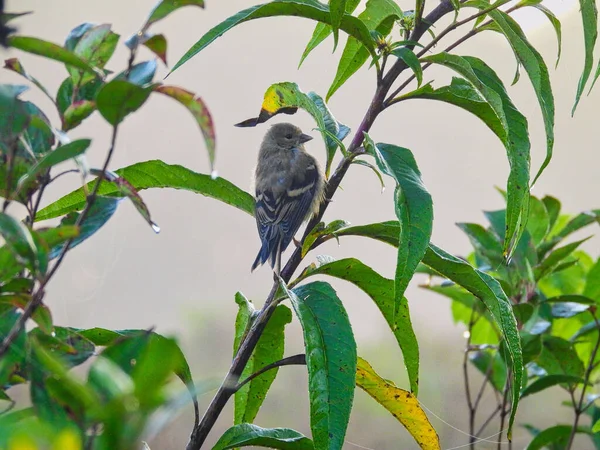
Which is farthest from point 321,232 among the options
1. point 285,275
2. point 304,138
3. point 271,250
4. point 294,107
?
point 304,138

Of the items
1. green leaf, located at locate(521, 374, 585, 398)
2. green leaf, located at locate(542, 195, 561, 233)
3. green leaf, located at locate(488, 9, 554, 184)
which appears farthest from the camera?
green leaf, located at locate(542, 195, 561, 233)

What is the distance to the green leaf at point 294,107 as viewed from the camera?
2.56 feet

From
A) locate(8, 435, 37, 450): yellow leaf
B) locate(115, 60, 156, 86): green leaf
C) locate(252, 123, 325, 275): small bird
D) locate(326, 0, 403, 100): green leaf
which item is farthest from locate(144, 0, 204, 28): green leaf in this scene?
locate(252, 123, 325, 275): small bird

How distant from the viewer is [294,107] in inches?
33.4

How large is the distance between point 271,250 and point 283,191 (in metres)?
0.23

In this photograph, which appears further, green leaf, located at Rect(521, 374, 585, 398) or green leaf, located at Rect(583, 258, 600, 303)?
green leaf, located at Rect(583, 258, 600, 303)

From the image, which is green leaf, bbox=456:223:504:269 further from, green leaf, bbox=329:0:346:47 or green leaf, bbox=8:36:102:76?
green leaf, bbox=8:36:102:76

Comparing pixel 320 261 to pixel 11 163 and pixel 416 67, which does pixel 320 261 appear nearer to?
pixel 416 67

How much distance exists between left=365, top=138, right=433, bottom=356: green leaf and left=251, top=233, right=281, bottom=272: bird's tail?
3.09 ft

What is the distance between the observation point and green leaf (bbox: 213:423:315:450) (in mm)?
695

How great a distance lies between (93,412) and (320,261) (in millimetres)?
561

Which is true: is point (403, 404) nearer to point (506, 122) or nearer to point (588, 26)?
point (506, 122)

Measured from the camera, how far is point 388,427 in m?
1.91

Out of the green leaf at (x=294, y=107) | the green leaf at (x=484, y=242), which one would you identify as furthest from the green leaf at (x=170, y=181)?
the green leaf at (x=484, y=242)
